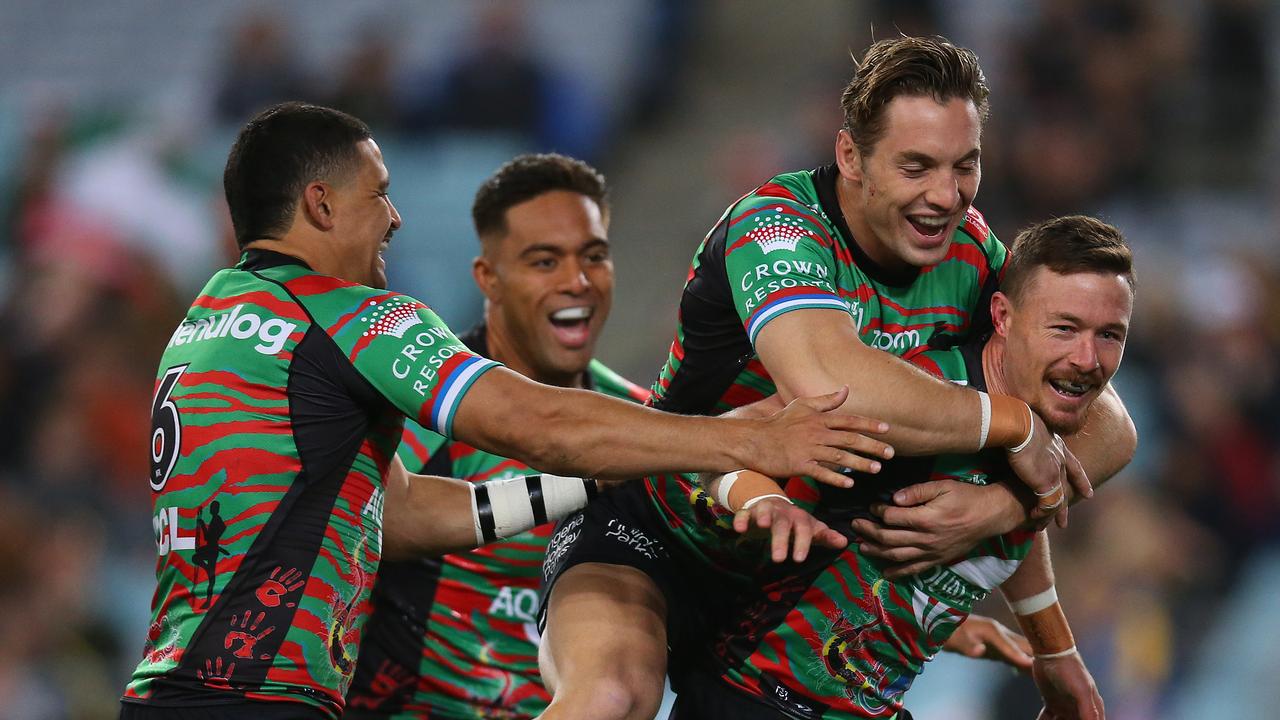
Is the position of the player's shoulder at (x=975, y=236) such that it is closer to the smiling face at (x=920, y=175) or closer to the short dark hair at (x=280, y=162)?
the smiling face at (x=920, y=175)

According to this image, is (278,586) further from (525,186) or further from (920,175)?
(525,186)

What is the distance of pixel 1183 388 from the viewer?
842cm

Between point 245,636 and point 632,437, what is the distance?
1015 millimetres

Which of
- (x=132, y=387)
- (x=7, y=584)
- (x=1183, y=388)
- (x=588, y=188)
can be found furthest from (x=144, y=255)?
(x=1183, y=388)

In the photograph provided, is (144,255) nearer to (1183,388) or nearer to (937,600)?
(1183,388)

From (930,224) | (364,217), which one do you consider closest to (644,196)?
(930,224)

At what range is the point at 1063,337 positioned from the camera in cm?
392

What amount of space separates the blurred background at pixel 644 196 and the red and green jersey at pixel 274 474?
13.1ft

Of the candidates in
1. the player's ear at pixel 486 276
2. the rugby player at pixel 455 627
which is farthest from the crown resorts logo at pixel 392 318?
the player's ear at pixel 486 276

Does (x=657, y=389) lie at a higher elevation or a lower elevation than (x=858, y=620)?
higher

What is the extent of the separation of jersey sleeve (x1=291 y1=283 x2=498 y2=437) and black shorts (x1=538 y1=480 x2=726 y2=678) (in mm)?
909

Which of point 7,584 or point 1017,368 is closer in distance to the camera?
point 1017,368

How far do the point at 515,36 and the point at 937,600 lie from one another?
8.03 metres

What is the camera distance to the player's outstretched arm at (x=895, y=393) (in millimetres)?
3689
